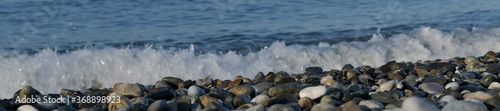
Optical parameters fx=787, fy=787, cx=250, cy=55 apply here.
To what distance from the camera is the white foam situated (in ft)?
25.2

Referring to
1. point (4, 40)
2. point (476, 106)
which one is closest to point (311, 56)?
point (4, 40)

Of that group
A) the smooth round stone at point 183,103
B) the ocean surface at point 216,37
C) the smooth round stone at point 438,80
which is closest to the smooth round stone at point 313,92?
the smooth round stone at point 183,103

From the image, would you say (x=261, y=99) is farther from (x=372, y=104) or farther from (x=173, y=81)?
(x=173, y=81)

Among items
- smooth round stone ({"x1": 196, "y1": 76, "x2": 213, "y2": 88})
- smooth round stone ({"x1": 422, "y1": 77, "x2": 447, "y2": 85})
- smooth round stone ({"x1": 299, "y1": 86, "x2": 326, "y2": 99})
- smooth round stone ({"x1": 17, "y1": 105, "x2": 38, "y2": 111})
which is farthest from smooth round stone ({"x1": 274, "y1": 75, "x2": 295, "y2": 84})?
smooth round stone ({"x1": 17, "y1": 105, "x2": 38, "y2": 111})

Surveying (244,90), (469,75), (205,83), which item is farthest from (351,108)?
(469,75)

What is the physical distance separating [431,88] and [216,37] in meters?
5.89

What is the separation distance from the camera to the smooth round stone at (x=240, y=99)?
Result: 451cm

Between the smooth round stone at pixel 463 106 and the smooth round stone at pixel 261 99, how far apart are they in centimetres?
106

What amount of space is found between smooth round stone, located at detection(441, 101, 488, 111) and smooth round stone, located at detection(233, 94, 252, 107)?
123 cm

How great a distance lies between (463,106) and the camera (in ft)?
12.2

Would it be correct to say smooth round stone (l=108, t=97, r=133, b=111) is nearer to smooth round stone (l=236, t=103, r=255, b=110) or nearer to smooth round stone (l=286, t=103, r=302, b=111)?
smooth round stone (l=236, t=103, r=255, b=110)

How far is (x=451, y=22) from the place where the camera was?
40.5ft

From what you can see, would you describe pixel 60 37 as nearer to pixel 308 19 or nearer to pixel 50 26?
pixel 50 26

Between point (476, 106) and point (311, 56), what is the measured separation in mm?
4976
